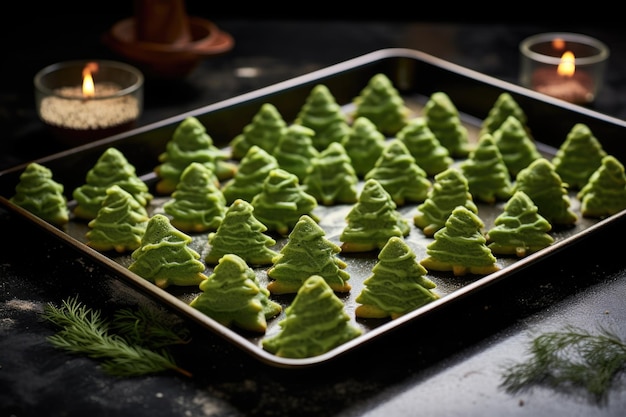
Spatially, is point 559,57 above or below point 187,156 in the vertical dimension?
above

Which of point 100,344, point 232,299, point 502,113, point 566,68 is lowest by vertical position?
point 100,344

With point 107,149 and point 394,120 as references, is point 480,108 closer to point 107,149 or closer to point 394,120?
point 394,120

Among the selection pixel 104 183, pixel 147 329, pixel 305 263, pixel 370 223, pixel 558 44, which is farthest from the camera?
pixel 558 44

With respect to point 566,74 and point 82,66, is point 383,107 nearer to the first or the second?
point 566,74

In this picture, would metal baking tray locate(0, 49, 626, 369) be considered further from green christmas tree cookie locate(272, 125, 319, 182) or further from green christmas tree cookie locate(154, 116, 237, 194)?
green christmas tree cookie locate(272, 125, 319, 182)

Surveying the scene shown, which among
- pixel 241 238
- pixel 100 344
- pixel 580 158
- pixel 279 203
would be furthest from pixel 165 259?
pixel 580 158

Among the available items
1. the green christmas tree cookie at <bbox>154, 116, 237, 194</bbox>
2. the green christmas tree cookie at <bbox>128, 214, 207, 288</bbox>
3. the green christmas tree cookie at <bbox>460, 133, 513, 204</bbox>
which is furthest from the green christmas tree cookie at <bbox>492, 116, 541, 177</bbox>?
the green christmas tree cookie at <bbox>128, 214, 207, 288</bbox>
